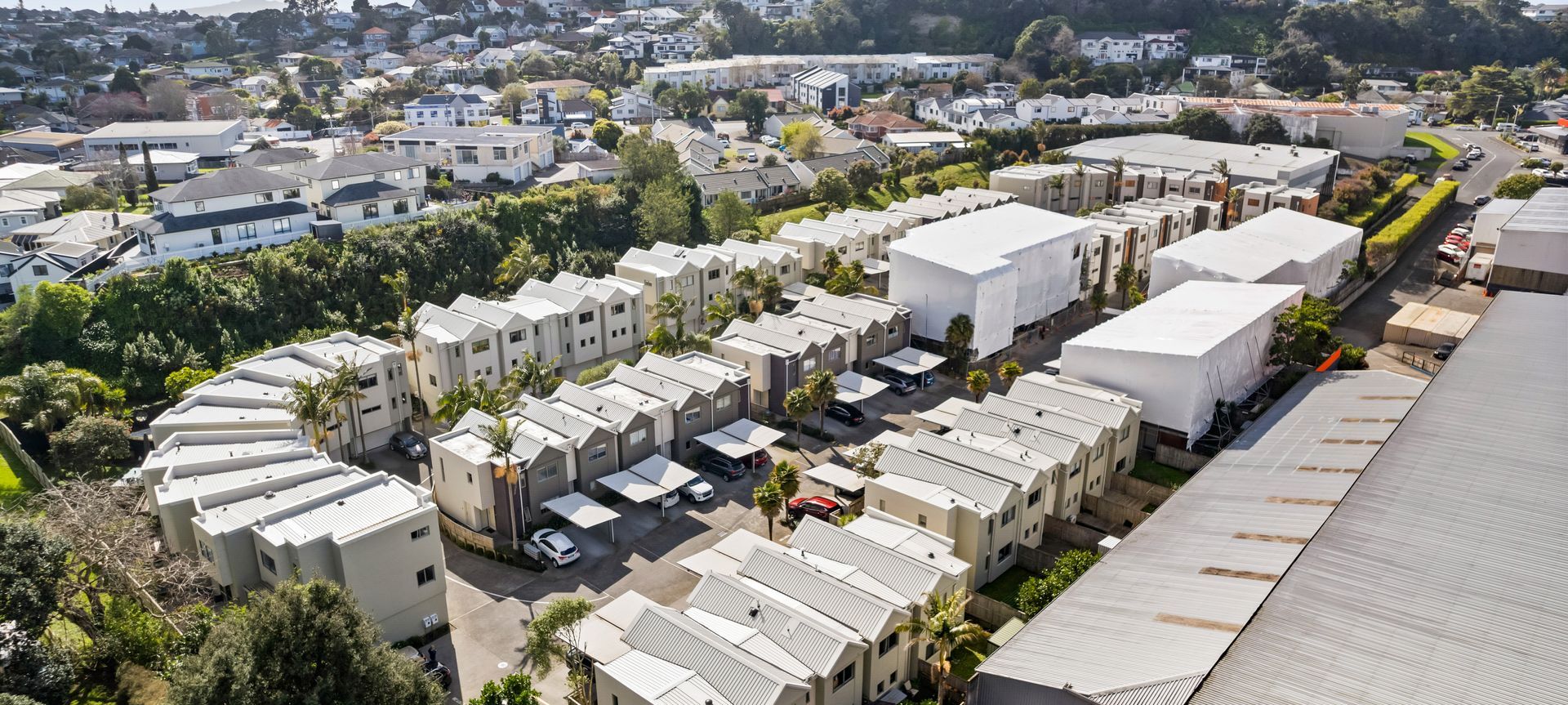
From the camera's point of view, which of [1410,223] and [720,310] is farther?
[1410,223]

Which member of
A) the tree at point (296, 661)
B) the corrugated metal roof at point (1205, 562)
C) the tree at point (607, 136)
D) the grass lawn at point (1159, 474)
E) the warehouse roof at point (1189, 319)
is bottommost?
the grass lawn at point (1159, 474)

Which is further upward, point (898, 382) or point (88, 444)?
point (88, 444)

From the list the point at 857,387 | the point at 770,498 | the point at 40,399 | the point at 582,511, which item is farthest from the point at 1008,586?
the point at 40,399

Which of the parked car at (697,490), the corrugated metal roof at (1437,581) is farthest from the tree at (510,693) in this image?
the corrugated metal roof at (1437,581)

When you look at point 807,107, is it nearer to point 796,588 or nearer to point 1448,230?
point 1448,230

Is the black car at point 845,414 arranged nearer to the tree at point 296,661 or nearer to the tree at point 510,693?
the tree at point 510,693

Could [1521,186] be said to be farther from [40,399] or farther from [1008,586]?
[40,399]
